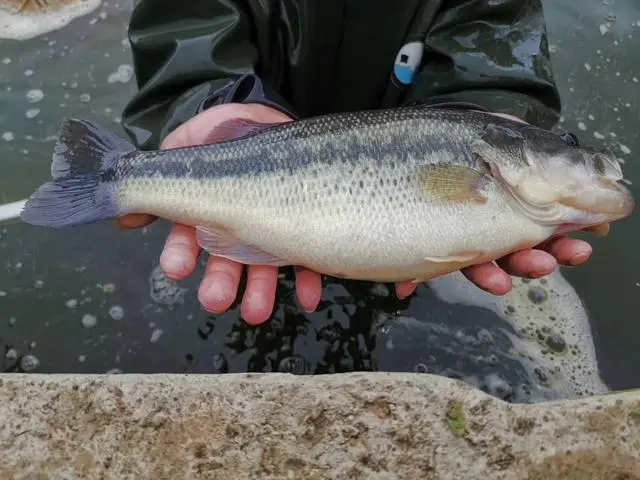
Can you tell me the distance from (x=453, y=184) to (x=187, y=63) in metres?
1.28

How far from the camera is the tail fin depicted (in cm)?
232

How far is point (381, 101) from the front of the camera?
10.7 ft

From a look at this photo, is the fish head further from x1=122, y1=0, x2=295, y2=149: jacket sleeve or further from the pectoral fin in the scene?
x1=122, y1=0, x2=295, y2=149: jacket sleeve

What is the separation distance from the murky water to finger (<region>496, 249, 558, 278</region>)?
81 cm

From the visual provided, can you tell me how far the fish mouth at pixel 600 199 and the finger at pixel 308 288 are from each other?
900 millimetres

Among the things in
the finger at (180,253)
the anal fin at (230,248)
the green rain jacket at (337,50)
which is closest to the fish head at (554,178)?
the green rain jacket at (337,50)

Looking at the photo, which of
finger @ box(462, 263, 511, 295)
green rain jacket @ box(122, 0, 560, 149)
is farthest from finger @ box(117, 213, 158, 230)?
finger @ box(462, 263, 511, 295)

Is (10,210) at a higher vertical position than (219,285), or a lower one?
lower

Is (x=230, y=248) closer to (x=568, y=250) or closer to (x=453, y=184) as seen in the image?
(x=453, y=184)

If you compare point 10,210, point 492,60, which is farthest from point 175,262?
point 10,210

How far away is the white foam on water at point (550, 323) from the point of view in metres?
3.11

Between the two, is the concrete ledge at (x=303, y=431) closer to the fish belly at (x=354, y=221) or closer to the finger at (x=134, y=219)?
the fish belly at (x=354, y=221)

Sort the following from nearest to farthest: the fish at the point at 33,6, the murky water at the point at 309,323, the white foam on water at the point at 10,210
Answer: the murky water at the point at 309,323 → the white foam on water at the point at 10,210 → the fish at the point at 33,6

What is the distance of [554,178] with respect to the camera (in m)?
2.34
